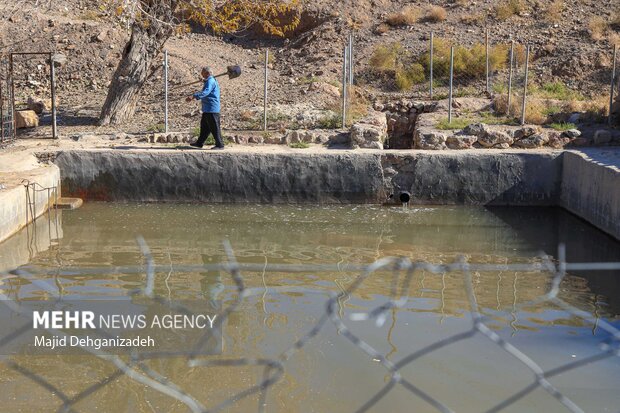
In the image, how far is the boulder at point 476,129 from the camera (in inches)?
624

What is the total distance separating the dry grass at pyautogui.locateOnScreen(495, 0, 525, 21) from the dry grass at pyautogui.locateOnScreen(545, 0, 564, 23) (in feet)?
2.54

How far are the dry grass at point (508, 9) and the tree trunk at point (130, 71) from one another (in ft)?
38.3

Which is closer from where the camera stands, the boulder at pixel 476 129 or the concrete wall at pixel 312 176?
the concrete wall at pixel 312 176

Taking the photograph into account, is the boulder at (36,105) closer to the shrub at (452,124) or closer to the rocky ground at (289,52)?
the rocky ground at (289,52)

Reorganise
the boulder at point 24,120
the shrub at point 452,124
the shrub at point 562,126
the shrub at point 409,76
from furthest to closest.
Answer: the shrub at point 409,76
the boulder at point 24,120
the shrub at point 452,124
the shrub at point 562,126

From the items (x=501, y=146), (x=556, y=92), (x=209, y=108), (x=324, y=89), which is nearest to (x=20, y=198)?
(x=209, y=108)

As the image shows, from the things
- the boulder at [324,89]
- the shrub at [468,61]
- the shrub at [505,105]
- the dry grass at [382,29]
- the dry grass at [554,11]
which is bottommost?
the shrub at [505,105]

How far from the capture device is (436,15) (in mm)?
25797

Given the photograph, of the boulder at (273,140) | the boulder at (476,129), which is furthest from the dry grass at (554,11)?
the boulder at (273,140)

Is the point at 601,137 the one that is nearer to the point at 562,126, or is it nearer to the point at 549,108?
the point at 562,126

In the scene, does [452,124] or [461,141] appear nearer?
[461,141]

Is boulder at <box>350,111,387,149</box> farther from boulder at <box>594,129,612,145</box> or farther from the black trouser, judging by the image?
boulder at <box>594,129,612,145</box>

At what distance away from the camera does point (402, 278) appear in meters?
10.4

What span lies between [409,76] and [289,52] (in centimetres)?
Answer: 416
